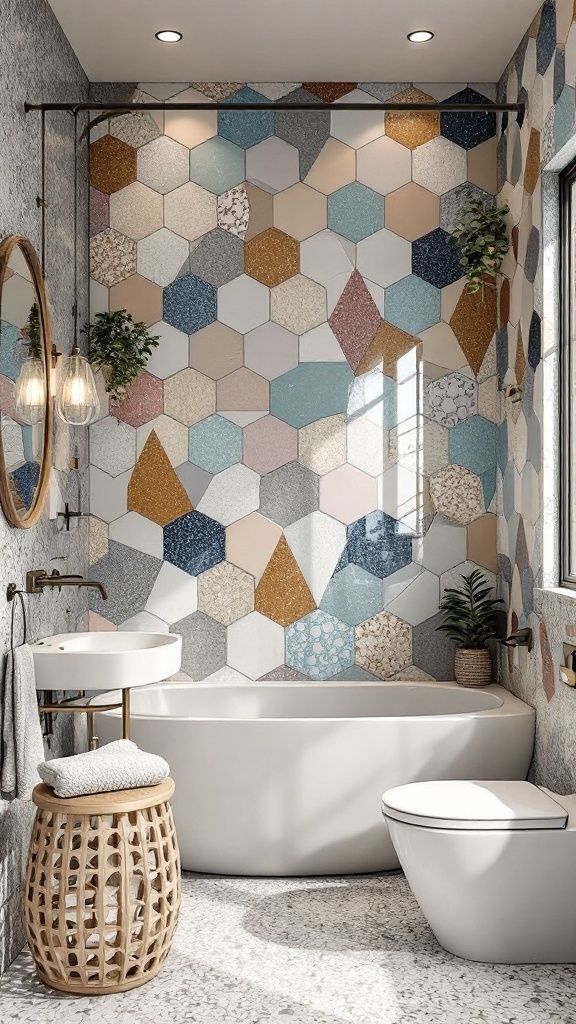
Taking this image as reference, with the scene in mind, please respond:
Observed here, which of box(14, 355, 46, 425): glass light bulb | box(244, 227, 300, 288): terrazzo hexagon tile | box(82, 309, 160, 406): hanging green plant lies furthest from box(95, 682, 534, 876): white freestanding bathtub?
box(244, 227, 300, 288): terrazzo hexagon tile

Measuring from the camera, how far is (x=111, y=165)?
12.9ft

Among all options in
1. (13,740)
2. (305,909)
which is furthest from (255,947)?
(13,740)

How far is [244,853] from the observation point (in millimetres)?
3197

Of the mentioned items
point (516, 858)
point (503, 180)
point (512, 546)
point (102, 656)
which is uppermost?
point (503, 180)

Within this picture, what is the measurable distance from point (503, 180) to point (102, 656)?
246cm

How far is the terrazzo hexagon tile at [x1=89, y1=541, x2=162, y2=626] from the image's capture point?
12.8 ft

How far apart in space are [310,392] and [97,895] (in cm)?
216

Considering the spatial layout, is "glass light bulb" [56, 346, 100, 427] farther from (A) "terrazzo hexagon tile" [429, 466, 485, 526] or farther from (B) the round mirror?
(A) "terrazzo hexagon tile" [429, 466, 485, 526]

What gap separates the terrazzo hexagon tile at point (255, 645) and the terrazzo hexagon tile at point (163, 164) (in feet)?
5.85

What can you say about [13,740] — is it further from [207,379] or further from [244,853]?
[207,379]

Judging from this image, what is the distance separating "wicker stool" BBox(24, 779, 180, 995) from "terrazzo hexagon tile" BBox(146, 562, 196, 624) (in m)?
1.37

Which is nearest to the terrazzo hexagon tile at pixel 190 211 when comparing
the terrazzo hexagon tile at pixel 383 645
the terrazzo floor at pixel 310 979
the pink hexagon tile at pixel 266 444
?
the pink hexagon tile at pixel 266 444

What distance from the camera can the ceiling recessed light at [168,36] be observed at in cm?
349

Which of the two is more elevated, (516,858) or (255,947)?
(516,858)
